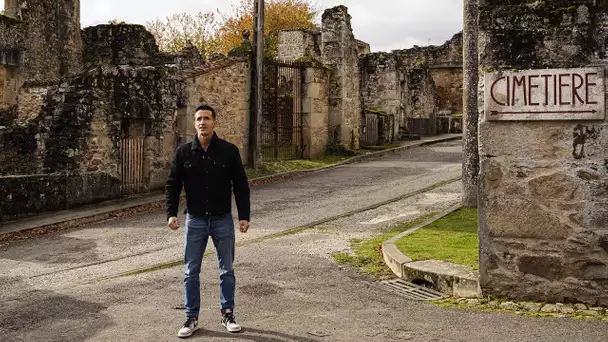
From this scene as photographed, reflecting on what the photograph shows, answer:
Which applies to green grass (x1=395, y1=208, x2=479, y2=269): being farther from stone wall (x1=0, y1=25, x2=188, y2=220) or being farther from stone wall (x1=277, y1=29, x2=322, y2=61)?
Result: stone wall (x1=277, y1=29, x2=322, y2=61)

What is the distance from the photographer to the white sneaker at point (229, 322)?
5.63 metres

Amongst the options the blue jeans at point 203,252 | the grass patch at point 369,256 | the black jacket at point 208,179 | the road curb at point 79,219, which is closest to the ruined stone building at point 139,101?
the road curb at point 79,219

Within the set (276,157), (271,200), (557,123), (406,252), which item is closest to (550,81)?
(557,123)

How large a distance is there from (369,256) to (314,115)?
46.9ft

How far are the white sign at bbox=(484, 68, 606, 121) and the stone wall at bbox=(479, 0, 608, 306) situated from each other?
0.07 meters

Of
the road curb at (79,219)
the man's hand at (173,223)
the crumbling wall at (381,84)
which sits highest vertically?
the crumbling wall at (381,84)

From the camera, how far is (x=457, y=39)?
45688 mm

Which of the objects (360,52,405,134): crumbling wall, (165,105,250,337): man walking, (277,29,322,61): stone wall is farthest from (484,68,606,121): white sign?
(277,29,322,61): stone wall

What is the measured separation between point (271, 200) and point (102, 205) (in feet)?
11.6

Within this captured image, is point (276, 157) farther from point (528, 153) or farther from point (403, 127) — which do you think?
point (528, 153)

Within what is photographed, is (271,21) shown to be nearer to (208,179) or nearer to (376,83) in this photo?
(376,83)

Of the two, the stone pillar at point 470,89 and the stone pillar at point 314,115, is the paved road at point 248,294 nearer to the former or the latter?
the stone pillar at point 470,89

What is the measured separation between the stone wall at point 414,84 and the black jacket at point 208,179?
2221cm

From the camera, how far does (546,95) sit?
21.3 ft
